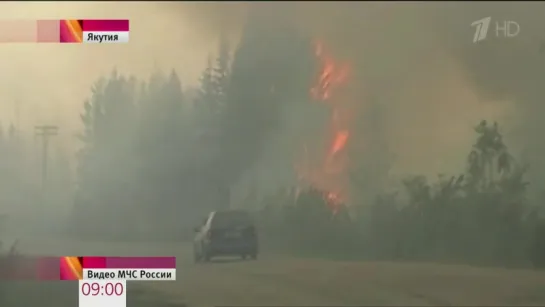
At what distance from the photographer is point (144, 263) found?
1.57 m

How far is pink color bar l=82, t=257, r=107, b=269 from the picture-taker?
1578mm

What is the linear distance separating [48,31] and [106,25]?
168 mm

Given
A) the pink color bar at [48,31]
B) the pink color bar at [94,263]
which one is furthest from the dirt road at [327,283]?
the pink color bar at [48,31]

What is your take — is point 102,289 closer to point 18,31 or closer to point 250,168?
point 250,168

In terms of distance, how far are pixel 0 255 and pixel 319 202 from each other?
91cm

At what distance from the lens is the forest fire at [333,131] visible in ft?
5.20

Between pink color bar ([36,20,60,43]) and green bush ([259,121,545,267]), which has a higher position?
pink color bar ([36,20,60,43])

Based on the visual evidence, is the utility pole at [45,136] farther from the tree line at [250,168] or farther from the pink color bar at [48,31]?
the pink color bar at [48,31]

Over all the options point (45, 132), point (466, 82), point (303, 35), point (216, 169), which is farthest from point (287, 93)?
point (45, 132)

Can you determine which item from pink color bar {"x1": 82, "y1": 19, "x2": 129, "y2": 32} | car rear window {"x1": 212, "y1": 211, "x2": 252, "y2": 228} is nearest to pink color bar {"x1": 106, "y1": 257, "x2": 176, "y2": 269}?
car rear window {"x1": 212, "y1": 211, "x2": 252, "y2": 228}

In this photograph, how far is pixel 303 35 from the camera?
5.29ft

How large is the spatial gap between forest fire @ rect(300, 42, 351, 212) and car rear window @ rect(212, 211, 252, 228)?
0.20 meters

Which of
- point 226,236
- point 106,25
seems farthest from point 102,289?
point 106,25

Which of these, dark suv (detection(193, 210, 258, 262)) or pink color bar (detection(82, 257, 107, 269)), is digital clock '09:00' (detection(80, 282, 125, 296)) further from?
dark suv (detection(193, 210, 258, 262))
